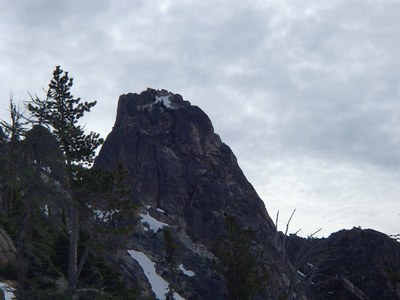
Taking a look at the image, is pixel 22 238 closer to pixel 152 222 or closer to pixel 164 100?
pixel 152 222

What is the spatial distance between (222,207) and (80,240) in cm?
5125

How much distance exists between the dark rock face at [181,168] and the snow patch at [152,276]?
13458 mm

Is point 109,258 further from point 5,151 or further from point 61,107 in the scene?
point 5,151

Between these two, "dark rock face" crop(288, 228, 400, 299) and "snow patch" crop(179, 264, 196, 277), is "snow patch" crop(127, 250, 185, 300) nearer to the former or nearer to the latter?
"snow patch" crop(179, 264, 196, 277)

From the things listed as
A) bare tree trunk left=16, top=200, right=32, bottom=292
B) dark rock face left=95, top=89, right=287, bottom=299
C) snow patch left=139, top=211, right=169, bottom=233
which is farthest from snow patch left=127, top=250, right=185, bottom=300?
bare tree trunk left=16, top=200, right=32, bottom=292

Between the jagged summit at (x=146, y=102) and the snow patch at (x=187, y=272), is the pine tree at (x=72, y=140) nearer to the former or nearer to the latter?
the snow patch at (x=187, y=272)

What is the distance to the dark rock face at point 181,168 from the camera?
84613 millimetres

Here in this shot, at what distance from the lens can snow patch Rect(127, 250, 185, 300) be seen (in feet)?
191

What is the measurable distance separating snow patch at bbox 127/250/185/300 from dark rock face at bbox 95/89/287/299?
44.2ft

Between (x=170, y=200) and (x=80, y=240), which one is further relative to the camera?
(x=170, y=200)

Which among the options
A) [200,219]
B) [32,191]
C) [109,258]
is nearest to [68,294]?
[32,191]

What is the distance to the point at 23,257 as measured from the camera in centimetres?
2208

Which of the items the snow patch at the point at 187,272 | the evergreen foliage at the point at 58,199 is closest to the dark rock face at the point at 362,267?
the snow patch at the point at 187,272

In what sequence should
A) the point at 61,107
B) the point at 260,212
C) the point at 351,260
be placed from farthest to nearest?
the point at 260,212 → the point at 351,260 → the point at 61,107
